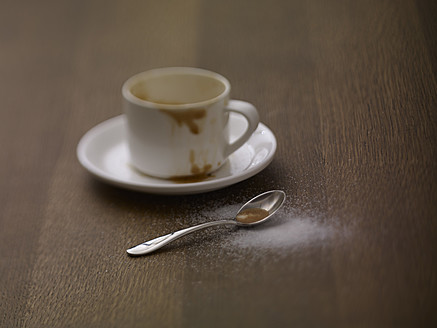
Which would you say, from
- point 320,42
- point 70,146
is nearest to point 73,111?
point 70,146

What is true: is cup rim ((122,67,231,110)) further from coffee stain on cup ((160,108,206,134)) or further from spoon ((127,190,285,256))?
spoon ((127,190,285,256))

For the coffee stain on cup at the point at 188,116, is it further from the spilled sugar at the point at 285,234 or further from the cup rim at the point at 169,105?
the spilled sugar at the point at 285,234

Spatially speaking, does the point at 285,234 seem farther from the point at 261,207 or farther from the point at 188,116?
the point at 188,116

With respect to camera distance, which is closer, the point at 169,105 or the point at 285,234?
the point at 285,234

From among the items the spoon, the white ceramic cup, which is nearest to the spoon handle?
the spoon

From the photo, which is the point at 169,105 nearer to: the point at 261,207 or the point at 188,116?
the point at 188,116

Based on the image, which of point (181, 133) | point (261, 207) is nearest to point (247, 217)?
point (261, 207)
